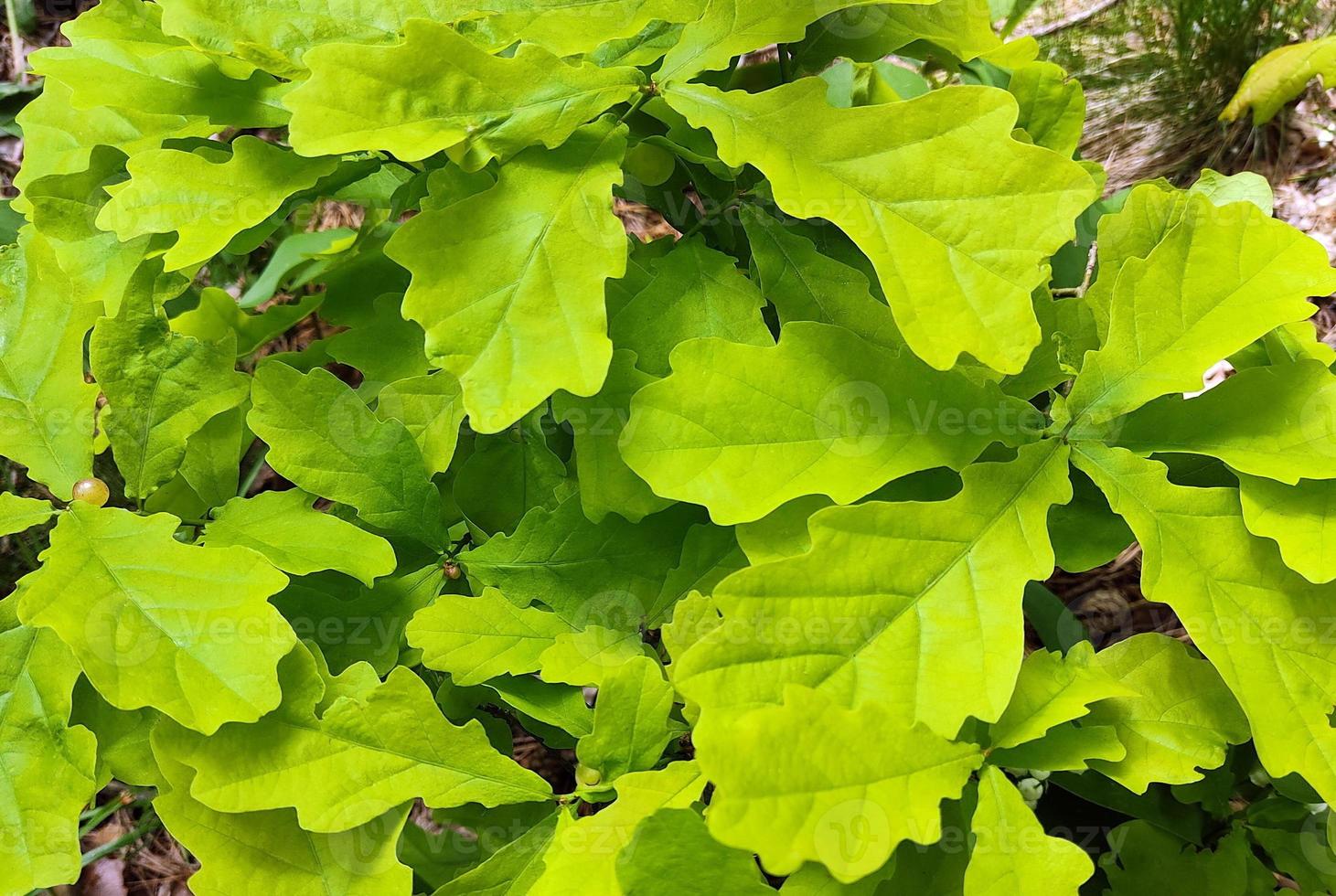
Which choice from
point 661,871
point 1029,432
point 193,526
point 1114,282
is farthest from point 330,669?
point 1114,282

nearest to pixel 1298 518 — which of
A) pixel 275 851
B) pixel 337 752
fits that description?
pixel 337 752

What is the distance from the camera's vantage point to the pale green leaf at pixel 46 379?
1036 millimetres

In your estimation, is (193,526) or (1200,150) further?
(1200,150)

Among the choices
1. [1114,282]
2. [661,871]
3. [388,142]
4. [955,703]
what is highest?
[388,142]

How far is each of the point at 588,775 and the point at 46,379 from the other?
74cm

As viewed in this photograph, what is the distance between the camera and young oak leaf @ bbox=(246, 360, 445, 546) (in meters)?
1.01

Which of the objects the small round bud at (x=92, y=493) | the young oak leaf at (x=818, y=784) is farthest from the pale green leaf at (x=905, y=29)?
the small round bud at (x=92, y=493)

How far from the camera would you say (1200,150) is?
2174mm

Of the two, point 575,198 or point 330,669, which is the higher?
point 575,198

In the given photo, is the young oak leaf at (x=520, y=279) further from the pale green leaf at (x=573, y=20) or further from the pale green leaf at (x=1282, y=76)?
the pale green leaf at (x=1282, y=76)

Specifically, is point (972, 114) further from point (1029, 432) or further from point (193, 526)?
point (193, 526)

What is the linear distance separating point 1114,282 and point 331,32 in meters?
0.82

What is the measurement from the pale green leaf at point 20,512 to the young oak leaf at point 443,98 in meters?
0.53

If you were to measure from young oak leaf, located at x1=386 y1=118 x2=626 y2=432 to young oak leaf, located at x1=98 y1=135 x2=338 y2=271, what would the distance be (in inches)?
9.5
